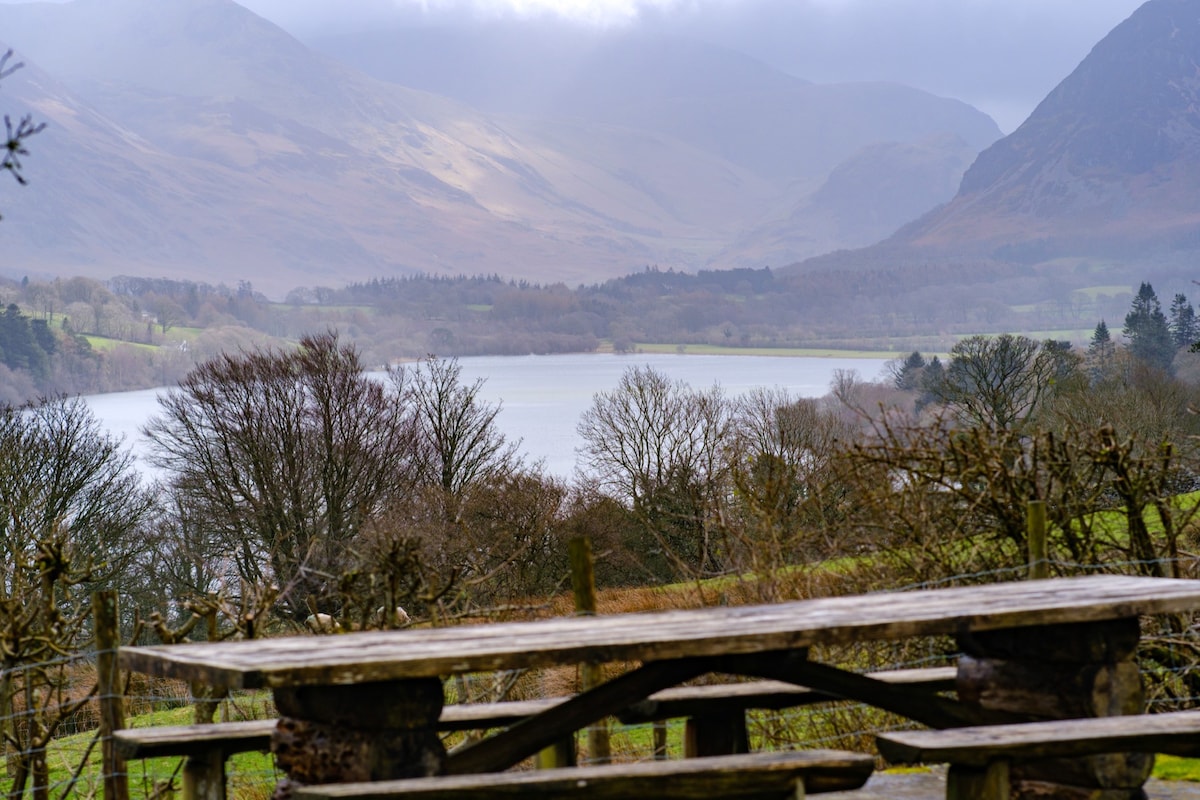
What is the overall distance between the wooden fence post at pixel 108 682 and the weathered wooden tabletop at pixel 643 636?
2.31 ft

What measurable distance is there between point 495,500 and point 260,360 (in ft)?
38.9

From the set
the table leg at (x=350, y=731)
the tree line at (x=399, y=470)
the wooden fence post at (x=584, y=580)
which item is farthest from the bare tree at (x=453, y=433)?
the table leg at (x=350, y=731)

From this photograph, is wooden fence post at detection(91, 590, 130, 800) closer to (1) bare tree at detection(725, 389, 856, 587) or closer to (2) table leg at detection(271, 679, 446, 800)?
(2) table leg at detection(271, 679, 446, 800)

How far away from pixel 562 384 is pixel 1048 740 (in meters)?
92.5

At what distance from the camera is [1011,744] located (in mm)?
4359

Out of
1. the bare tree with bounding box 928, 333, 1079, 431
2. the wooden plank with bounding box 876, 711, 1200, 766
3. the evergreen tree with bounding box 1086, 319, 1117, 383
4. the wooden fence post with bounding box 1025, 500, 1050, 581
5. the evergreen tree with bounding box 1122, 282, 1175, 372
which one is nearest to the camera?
the wooden plank with bounding box 876, 711, 1200, 766

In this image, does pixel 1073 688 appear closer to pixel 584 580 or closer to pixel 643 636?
pixel 643 636

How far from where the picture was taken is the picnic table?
14.1 ft

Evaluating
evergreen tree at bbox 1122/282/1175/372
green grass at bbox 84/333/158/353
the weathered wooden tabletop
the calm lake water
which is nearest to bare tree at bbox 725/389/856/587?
the weathered wooden tabletop

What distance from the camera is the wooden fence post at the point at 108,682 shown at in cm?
555

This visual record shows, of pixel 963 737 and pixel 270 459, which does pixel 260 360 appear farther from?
pixel 963 737

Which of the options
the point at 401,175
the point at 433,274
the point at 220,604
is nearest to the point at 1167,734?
the point at 220,604

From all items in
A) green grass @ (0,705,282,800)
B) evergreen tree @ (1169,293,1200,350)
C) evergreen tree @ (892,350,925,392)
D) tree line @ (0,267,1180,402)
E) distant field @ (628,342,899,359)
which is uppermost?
tree line @ (0,267,1180,402)

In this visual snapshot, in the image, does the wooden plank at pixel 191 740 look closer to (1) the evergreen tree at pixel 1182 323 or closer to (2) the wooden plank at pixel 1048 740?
(2) the wooden plank at pixel 1048 740
